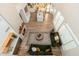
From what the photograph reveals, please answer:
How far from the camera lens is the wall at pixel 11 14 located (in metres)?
1.15

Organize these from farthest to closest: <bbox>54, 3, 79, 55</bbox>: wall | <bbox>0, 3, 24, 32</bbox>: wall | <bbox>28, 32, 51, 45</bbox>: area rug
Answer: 1. <bbox>28, 32, 51, 45</bbox>: area rug
2. <bbox>0, 3, 24, 32</bbox>: wall
3. <bbox>54, 3, 79, 55</bbox>: wall

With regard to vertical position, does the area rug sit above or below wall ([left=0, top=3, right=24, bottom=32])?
below

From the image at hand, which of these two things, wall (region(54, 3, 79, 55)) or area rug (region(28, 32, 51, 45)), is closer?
wall (region(54, 3, 79, 55))

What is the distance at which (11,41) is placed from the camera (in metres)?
1.19

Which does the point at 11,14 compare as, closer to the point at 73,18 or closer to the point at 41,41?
the point at 41,41

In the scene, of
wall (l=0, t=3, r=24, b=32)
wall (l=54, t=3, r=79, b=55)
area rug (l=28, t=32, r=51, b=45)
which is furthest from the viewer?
area rug (l=28, t=32, r=51, b=45)

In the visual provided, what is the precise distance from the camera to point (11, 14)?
1.32 m

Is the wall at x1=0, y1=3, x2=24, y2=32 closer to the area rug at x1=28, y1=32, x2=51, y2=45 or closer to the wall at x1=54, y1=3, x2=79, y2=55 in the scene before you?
the area rug at x1=28, y1=32, x2=51, y2=45

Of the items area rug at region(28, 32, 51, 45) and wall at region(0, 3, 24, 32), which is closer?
wall at region(0, 3, 24, 32)

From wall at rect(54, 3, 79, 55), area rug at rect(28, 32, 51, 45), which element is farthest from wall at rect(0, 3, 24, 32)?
wall at rect(54, 3, 79, 55)

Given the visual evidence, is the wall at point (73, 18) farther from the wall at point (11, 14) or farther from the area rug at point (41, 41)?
the wall at point (11, 14)

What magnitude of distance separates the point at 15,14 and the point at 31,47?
40 cm

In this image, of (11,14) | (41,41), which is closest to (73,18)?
(41,41)

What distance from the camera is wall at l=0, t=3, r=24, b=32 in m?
1.15
